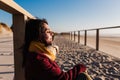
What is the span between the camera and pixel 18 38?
2355mm

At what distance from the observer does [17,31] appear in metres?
2.34

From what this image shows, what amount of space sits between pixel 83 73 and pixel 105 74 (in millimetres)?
2718

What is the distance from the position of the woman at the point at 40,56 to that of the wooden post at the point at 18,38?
0.21 metres

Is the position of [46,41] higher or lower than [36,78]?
higher

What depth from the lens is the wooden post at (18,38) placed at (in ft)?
7.59

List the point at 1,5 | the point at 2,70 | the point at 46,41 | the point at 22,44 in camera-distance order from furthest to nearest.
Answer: the point at 2,70 → the point at 22,44 → the point at 46,41 → the point at 1,5

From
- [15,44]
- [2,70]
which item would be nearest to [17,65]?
[15,44]

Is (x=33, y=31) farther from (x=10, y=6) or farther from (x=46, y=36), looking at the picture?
(x=10, y=6)

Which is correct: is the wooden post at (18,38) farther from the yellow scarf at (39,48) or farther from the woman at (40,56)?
the yellow scarf at (39,48)

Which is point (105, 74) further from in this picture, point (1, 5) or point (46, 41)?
point (1, 5)

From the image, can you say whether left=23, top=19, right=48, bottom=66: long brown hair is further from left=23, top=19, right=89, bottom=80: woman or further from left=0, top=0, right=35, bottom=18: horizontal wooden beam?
left=0, top=0, right=35, bottom=18: horizontal wooden beam

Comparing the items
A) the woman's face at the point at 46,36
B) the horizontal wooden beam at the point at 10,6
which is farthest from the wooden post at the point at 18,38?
the woman's face at the point at 46,36

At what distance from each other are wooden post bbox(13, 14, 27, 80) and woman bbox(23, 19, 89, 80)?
8.3 inches

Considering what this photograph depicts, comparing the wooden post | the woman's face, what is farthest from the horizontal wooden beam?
the woman's face
